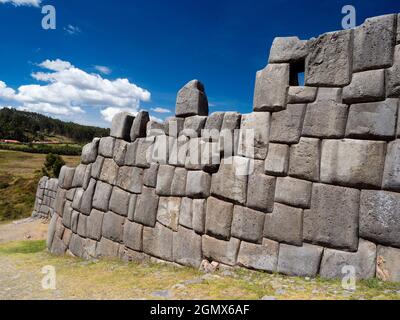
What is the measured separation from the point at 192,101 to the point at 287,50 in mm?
2017

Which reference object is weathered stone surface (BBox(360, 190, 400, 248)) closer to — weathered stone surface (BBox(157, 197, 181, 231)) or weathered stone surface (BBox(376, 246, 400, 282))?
weathered stone surface (BBox(376, 246, 400, 282))

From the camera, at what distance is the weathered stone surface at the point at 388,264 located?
395cm

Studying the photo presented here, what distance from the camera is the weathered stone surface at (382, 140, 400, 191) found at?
3998 mm

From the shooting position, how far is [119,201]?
722 centimetres

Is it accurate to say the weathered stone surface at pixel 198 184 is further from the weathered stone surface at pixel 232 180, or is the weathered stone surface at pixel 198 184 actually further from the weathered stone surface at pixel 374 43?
the weathered stone surface at pixel 374 43

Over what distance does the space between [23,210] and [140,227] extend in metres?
15.6

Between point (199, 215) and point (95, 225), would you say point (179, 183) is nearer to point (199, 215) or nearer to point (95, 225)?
point (199, 215)

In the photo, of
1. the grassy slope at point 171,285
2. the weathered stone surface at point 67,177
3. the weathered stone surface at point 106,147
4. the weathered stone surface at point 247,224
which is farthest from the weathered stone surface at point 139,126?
the weathered stone surface at point 247,224

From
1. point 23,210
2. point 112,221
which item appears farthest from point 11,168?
point 112,221

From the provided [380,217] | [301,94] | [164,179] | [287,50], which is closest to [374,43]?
[301,94]

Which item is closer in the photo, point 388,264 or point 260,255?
point 388,264

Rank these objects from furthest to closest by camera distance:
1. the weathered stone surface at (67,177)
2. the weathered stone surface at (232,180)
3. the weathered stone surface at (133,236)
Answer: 1. the weathered stone surface at (67,177)
2. the weathered stone surface at (133,236)
3. the weathered stone surface at (232,180)

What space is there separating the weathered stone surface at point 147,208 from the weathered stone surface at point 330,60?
11.9 feet
